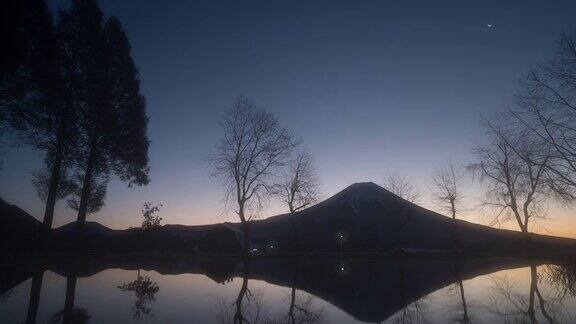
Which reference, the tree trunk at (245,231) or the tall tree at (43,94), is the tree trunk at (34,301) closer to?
the tall tree at (43,94)

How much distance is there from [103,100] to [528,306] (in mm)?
27912

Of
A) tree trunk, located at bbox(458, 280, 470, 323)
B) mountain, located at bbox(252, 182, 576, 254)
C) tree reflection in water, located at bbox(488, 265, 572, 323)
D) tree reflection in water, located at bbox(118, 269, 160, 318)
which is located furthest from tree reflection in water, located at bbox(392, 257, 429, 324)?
mountain, located at bbox(252, 182, 576, 254)

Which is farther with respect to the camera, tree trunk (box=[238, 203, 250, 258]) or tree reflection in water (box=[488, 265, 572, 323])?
tree trunk (box=[238, 203, 250, 258])

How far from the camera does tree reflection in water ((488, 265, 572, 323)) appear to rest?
248 inches

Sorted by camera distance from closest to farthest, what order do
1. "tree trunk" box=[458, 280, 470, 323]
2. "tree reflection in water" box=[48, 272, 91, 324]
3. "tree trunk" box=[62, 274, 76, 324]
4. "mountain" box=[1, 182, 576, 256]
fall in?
"tree reflection in water" box=[48, 272, 91, 324] → "tree trunk" box=[62, 274, 76, 324] → "tree trunk" box=[458, 280, 470, 323] → "mountain" box=[1, 182, 576, 256]

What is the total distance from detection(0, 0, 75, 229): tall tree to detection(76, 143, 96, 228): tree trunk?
1562 mm

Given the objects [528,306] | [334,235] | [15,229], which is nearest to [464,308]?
[528,306]

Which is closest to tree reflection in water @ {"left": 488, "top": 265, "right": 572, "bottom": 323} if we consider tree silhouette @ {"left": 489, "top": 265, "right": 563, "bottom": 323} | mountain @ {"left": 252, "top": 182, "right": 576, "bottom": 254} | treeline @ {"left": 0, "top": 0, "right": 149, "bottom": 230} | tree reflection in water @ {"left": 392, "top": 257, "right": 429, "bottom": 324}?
tree silhouette @ {"left": 489, "top": 265, "right": 563, "bottom": 323}

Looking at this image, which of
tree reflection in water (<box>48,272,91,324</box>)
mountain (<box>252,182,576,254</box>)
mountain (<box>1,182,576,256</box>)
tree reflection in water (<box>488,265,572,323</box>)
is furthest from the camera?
mountain (<box>252,182,576,254</box>)

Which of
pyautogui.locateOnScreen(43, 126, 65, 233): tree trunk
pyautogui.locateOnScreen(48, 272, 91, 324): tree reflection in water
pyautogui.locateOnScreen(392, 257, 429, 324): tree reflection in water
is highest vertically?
pyautogui.locateOnScreen(43, 126, 65, 233): tree trunk

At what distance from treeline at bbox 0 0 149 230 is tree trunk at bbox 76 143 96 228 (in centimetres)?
6

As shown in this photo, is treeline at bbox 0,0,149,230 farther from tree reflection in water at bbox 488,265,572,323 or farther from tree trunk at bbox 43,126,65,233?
tree reflection in water at bbox 488,265,572,323

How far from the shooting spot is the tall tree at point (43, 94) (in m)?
21.0

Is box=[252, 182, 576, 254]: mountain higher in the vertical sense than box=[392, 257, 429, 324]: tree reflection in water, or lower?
higher
